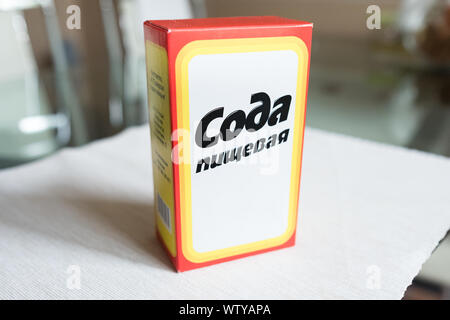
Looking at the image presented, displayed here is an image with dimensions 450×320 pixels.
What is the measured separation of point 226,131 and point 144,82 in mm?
775

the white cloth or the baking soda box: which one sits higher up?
the baking soda box

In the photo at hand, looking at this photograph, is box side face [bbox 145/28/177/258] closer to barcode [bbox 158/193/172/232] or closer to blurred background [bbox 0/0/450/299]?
barcode [bbox 158/193/172/232]

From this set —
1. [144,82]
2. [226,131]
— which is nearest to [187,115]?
[226,131]

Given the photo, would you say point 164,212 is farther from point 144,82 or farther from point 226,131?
point 144,82

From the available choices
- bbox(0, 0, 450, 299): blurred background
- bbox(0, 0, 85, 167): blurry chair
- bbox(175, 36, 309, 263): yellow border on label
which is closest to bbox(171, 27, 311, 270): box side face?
bbox(175, 36, 309, 263): yellow border on label

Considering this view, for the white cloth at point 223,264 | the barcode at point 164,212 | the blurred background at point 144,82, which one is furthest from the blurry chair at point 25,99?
the barcode at point 164,212

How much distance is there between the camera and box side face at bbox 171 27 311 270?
0.35 metres

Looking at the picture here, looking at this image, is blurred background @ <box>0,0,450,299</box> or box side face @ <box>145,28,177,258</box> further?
blurred background @ <box>0,0,450,299</box>

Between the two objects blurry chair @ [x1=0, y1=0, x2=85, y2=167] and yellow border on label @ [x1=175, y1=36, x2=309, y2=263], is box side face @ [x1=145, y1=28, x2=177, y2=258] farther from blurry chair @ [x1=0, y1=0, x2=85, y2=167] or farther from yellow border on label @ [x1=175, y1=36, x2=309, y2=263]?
blurry chair @ [x1=0, y1=0, x2=85, y2=167]

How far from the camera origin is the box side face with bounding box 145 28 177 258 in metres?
0.36

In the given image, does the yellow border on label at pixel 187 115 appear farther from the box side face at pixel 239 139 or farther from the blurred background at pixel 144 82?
the blurred background at pixel 144 82

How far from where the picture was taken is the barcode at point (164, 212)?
0.41m

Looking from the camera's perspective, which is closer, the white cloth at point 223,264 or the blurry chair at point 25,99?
the white cloth at point 223,264

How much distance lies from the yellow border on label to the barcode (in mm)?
23
